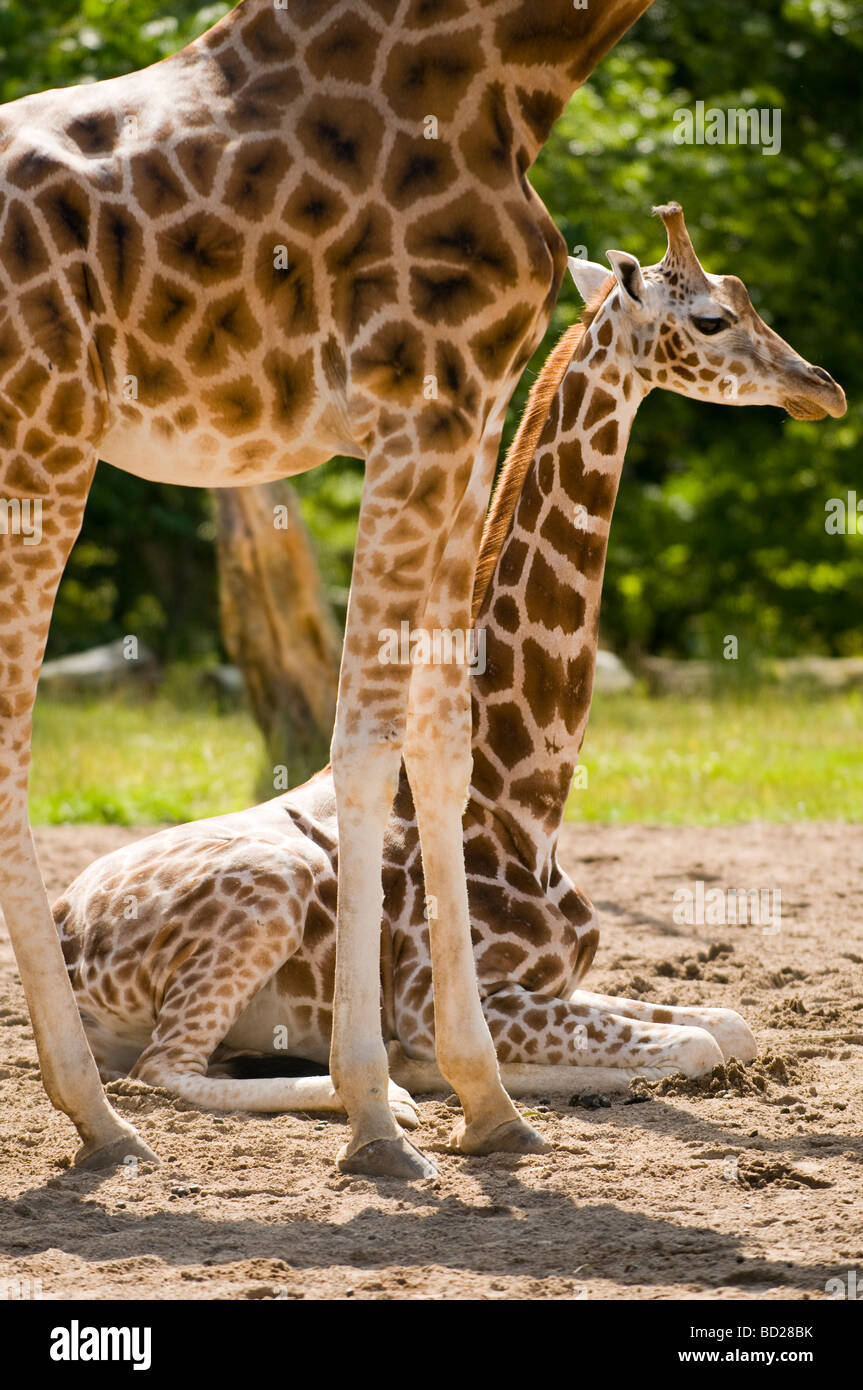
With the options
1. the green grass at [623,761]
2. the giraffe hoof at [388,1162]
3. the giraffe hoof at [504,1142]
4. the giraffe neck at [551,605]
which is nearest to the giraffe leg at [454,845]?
the giraffe hoof at [504,1142]

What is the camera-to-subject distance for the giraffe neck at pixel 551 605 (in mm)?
5227

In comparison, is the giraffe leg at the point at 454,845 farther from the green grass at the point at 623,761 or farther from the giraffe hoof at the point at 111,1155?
the green grass at the point at 623,761

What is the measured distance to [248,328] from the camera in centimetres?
375

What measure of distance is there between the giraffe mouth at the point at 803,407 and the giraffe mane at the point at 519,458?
739 mm

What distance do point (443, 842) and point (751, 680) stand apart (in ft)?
40.9

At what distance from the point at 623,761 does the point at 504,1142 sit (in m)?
7.62

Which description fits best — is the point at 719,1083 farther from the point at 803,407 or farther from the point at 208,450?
the point at 208,450

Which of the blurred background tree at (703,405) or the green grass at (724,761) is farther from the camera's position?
the blurred background tree at (703,405)

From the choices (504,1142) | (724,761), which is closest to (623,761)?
(724,761)

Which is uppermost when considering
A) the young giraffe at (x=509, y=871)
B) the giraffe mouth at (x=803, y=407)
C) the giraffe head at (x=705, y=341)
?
the giraffe head at (x=705, y=341)

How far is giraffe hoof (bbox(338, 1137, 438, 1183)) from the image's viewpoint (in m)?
3.89

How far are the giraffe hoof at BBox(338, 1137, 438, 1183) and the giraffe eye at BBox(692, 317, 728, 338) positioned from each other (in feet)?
9.37
